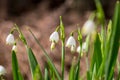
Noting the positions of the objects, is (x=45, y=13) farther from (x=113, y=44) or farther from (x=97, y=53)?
(x=113, y=44)

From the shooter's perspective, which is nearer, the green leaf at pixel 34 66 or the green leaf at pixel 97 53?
the green leaf at pixel 34 66

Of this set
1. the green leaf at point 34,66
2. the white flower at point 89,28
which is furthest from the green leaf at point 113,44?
the green leaf at point 34,66

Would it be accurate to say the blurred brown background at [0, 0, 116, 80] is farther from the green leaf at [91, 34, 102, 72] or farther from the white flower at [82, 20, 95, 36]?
the white flower at [82, 20, 95, 36]

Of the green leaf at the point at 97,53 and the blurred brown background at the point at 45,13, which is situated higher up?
the blurred brown background at the point at 45,13

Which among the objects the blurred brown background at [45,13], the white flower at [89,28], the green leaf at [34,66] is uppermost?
the blurred brown background at [45,13]

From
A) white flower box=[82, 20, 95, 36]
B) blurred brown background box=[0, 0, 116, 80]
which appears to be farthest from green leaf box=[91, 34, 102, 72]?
blurred brown background box=[0, 0, 116, 80]

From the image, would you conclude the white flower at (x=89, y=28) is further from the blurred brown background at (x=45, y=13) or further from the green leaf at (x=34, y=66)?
the blurred brown background at (x=45, y=13)

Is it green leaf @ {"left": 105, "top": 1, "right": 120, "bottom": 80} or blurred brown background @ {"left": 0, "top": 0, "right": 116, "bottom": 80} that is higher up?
blurred brown background @ {"left": 0, "top": 0, "right": 116, "bottom": 80}

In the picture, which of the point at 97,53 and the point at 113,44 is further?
the point at 97,53

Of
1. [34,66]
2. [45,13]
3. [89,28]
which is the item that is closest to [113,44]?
[89,28]

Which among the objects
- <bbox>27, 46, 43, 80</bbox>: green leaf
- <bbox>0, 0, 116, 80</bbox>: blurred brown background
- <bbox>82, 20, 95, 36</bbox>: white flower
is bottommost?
<bbox>27, 46, 43, 80</bbox>: green leaf

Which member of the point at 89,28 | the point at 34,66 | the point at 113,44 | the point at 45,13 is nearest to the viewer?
the point at 89,28

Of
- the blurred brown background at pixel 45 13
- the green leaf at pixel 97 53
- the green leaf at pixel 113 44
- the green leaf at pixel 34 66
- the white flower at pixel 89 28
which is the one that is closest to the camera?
the white flower at pixel 89 28

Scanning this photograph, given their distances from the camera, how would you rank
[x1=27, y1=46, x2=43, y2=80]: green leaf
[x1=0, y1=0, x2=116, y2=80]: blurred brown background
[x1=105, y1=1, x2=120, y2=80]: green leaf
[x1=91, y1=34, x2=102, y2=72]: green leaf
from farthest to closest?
1. [x1=0, y1=0, x2=116, y2=80]: blurred brown background
2. [x1=91, y1=34, x2=102, y2=72]: green leaf
3. [x1=27, y1=46, x2=43, y2=80]: green leaf
4. [x1=105, y1=1, x2=120, y2=80]: green leaf
